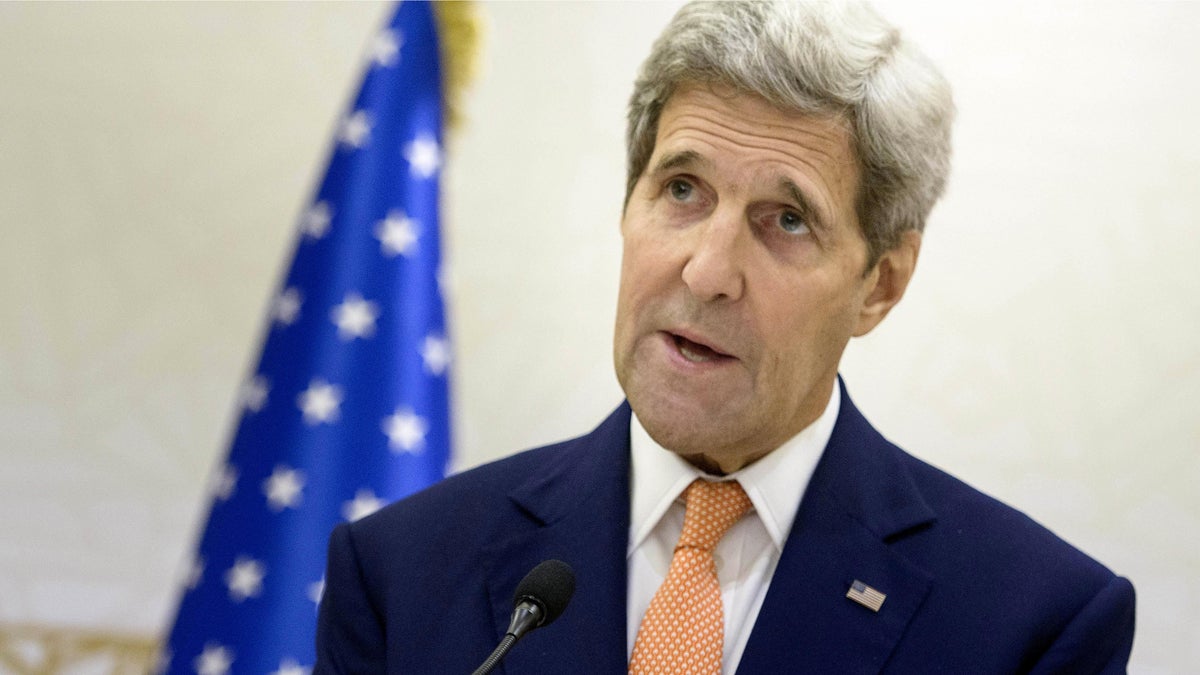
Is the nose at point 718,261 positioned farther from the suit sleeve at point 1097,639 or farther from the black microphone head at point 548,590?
the suit sleeve at point 1097,639

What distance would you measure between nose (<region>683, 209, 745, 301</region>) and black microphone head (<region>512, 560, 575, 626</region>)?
0.41 metres

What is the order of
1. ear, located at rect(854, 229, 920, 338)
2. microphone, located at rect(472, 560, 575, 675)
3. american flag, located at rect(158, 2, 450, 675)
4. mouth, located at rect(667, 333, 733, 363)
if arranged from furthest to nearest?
1. american flag, located at rect(158, 2, 450, 675)
2. ear, located at rect(854, 229, 920, 338)
3. mouth, located at rect(667, 333, 733, 363)
4. microphone, located at rect(472, 560, 575, 675)

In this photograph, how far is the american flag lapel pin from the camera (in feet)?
5.06

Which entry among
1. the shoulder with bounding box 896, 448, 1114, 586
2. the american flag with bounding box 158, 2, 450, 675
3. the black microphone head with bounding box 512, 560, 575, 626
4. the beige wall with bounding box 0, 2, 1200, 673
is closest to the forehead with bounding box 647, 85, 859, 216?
the shoulder with bounding box 896, 448, 1114, 586

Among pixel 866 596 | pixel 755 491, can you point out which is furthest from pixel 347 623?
pixel 866 596

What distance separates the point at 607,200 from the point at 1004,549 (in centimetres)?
163

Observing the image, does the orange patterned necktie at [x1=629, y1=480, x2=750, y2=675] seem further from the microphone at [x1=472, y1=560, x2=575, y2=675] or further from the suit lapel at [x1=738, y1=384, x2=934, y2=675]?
the microphone at [x1=472, y1=560, x2=575, y2=675]

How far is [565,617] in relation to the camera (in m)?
1.55

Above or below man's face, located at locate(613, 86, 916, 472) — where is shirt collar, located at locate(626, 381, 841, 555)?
below

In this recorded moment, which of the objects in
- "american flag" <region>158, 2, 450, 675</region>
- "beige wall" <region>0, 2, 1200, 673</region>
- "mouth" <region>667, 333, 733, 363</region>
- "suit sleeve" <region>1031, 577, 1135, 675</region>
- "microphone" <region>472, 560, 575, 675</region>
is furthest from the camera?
"beige wall" <region>0, 2, 1200, 673</region>

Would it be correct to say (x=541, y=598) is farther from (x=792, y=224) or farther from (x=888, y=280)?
(x=888, y=280)

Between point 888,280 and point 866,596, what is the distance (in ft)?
1.53

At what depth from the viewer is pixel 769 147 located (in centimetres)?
157

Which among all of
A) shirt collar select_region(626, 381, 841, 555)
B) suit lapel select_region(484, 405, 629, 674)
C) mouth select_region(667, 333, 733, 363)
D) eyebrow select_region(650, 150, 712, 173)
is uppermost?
eyebrow select_region(650, 150, 712, 173)
